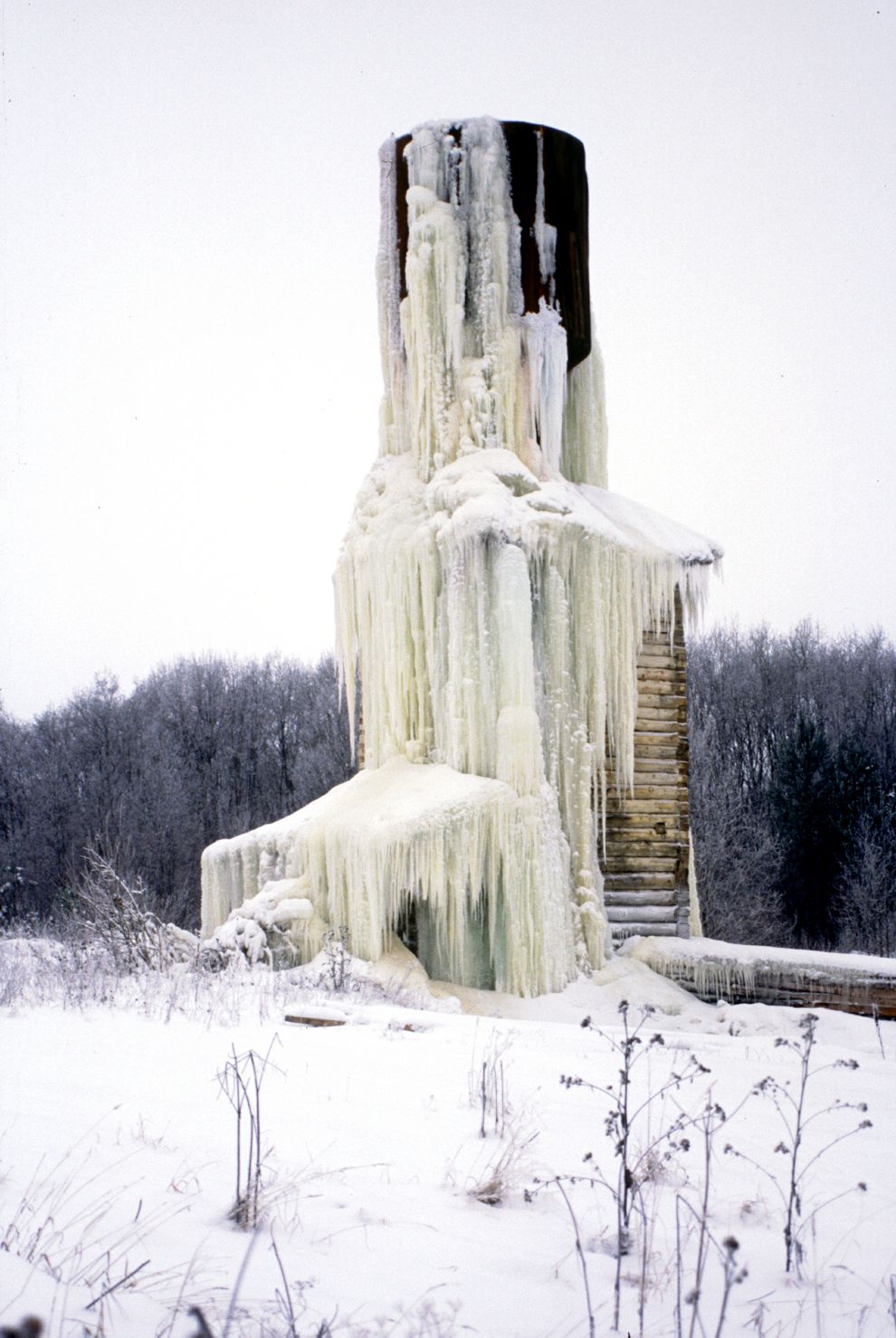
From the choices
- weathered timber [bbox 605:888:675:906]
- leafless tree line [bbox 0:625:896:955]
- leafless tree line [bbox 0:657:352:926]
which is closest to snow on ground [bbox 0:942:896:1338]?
weathered timber [bbox 605:888:675:906]

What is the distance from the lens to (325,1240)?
2.56 metres

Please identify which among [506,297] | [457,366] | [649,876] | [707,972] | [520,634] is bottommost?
[707,972]

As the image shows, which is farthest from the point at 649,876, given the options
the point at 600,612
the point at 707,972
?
the point at 600,612

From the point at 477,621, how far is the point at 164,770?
72.7ft

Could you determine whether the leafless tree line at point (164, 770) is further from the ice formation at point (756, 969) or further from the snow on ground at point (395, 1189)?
the snow on ground at point (395, 1189)

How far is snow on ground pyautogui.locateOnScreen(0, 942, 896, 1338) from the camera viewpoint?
222 centimetres

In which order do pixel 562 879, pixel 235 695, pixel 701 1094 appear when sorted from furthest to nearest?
pixel 235 695 < pixel 562 879 < pixel 701 1094

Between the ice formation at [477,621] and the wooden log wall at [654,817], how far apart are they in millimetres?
411

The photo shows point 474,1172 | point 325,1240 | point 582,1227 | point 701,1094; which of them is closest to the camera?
point 325,1240

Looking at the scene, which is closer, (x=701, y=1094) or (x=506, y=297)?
(x=701, y=1094)

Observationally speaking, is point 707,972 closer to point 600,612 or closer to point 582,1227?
point 600,612

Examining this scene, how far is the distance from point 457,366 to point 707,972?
23.1 ft

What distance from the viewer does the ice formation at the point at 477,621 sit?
969cm

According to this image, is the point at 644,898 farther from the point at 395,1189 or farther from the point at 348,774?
the point at 348,774
